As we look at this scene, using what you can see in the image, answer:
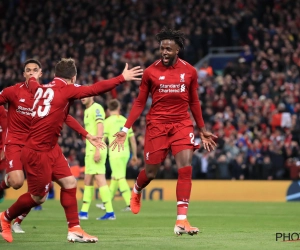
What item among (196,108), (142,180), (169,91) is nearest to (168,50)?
(169,91)

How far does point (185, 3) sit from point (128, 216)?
20224mm

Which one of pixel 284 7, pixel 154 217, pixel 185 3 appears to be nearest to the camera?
pixel 154 217

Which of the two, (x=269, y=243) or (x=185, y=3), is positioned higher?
(x=185, y=3)

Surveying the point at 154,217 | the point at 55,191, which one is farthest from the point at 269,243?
the point at 55,191

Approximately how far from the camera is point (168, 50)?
427 inches

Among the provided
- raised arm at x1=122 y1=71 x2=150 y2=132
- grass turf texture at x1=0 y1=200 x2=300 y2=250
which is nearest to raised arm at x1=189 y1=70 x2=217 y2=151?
raised arm at x1=122 y1=71 x2=150 y2=132

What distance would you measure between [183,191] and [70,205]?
168 centimetres

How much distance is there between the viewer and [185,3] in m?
34.6

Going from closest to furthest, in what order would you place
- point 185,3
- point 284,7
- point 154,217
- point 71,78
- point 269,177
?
point 71,78 → point 154,217 → point 269,177 → point 284,7 → point 185,3

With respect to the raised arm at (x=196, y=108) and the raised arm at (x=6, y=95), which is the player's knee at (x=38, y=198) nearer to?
the raised arm at (x=6, y=95)

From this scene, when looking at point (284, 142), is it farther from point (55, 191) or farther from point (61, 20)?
point (61, 20)

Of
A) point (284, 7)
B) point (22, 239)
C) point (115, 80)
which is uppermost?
point (284, 7)

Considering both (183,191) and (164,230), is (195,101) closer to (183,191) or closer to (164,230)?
(183,191)

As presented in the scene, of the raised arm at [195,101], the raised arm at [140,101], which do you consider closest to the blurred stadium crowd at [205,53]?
the raised arm at [195,101]
